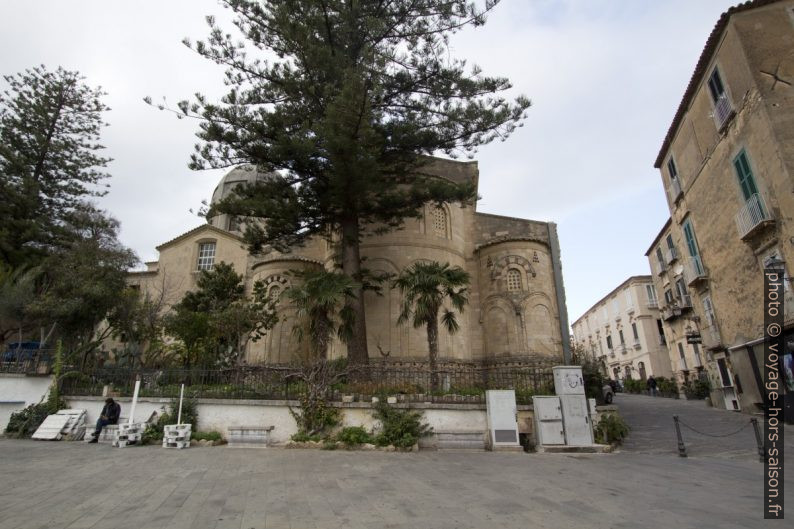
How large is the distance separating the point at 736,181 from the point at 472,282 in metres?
10.5

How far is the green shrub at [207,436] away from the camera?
8977 mm

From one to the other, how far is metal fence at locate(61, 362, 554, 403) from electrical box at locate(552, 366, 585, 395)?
0.68m

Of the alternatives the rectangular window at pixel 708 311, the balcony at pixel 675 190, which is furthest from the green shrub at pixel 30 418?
the balcony at pixel 675 190

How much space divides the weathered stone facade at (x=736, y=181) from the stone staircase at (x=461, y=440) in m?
9.12

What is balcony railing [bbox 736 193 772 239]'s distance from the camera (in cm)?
1184

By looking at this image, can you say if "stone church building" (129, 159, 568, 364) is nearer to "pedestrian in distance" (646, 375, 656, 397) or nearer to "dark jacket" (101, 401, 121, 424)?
"dark jacket" (101, 401, 121, 424)

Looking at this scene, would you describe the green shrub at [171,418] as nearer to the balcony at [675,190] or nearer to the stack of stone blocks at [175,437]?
the stack of stone blocks at [175,437]

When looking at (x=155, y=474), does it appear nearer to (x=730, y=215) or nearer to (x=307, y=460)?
(x=307, y=460)

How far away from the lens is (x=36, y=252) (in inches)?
742

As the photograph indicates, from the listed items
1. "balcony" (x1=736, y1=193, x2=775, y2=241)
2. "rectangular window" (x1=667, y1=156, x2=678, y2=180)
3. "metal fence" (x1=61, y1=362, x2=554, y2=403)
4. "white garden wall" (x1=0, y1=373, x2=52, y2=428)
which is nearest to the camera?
"metal fence" (x1=61, y1=362, x2=554, y2=403)

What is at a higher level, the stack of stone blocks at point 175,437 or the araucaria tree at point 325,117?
the araucaria tree at point 325,117

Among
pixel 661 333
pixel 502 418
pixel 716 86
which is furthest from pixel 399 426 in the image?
pixel 661 333

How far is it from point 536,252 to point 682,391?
1370cm

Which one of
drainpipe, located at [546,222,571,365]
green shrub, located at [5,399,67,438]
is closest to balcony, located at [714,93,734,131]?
drainpipe, located at [546,222,571,365]
